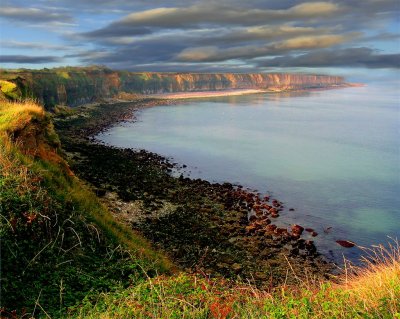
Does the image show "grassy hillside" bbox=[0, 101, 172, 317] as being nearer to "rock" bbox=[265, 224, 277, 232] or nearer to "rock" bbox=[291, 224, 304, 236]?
"rock" bbox=[265, 224, 277, 232]

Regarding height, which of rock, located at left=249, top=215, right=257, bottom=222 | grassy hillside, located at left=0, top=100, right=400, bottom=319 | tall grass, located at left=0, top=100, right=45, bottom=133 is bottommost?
rock, located at left=249, top=215, right=257, bottom=222

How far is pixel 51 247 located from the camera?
10.5 metres

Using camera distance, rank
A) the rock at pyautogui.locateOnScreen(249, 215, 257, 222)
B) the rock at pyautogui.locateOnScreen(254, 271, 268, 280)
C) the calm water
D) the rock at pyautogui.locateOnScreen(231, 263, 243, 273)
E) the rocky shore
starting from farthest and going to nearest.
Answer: the calm water → the rock at pyautogui.locateOnScreen(249, 215, 257, 222) → the rocky shore → the rock at pyautogui.locateOnScreen(231, 263, 243, 273) → the rock at pyautogui.locateOnScreen(254, 271, 268, 280)

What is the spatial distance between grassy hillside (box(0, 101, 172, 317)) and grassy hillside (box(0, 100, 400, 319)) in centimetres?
3

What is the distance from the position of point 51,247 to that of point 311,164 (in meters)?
41.0

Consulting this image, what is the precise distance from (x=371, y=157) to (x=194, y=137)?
104 feet

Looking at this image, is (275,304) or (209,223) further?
(209,223)

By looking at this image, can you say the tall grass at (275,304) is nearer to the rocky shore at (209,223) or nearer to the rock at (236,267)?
the rocky shore at (209,223)

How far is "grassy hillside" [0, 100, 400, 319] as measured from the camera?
7246 millimetres

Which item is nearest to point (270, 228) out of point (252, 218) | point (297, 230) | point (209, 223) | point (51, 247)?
point (297, 230)

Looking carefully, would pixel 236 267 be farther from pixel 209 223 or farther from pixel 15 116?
pixel 15 116

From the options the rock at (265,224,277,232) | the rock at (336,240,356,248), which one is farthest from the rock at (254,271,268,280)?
the rock at (336,240,356,248)

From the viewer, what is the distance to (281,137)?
6938 centimetres

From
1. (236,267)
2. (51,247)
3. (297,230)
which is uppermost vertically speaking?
(51,247)
